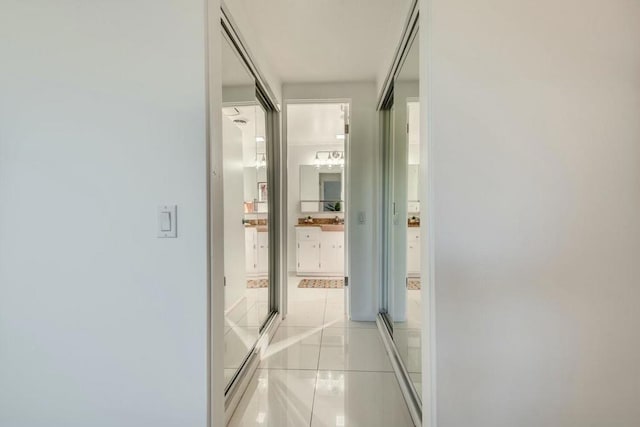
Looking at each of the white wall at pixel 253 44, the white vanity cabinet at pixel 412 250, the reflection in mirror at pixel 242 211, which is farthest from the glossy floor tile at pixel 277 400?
the white wall at pixel 253 44

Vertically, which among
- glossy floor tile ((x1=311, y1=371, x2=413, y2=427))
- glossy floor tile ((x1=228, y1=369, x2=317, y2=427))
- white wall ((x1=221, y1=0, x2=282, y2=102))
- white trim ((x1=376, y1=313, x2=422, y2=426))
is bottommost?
glossy floor tile ((x1=228, y1=369, x2=317, y2=427))

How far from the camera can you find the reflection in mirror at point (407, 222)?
5.22 feet

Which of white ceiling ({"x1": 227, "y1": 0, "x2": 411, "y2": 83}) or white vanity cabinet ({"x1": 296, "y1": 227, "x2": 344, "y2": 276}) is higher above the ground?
white ceiling ({"x1": 227, "y1": 0, "x2": 411, "y2": 83})

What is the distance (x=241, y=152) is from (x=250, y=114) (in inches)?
14.4

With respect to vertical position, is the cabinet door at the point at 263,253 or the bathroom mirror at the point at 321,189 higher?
the bathroom mirror at the point at 321,189

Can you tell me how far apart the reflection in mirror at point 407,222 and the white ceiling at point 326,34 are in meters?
0.36

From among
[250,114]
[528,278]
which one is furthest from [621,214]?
[250,114]

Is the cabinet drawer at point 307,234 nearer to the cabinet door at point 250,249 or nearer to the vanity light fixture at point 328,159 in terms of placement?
the vanity light fixture at point 328,159

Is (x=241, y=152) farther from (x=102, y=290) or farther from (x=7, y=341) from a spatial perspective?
(x=7, y=341)

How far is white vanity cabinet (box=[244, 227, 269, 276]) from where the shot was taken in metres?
2.21

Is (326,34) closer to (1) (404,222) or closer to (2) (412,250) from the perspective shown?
(1) (404,222)

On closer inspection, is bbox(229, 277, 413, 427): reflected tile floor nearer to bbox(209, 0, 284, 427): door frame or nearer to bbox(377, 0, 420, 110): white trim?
bbox(209, 0, 284, 427): door frame

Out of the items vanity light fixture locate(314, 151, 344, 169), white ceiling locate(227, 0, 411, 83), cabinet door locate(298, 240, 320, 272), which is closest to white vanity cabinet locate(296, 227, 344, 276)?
cabinet door locate(298, 240, 320, 272)

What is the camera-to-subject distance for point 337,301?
3578 millimetres
